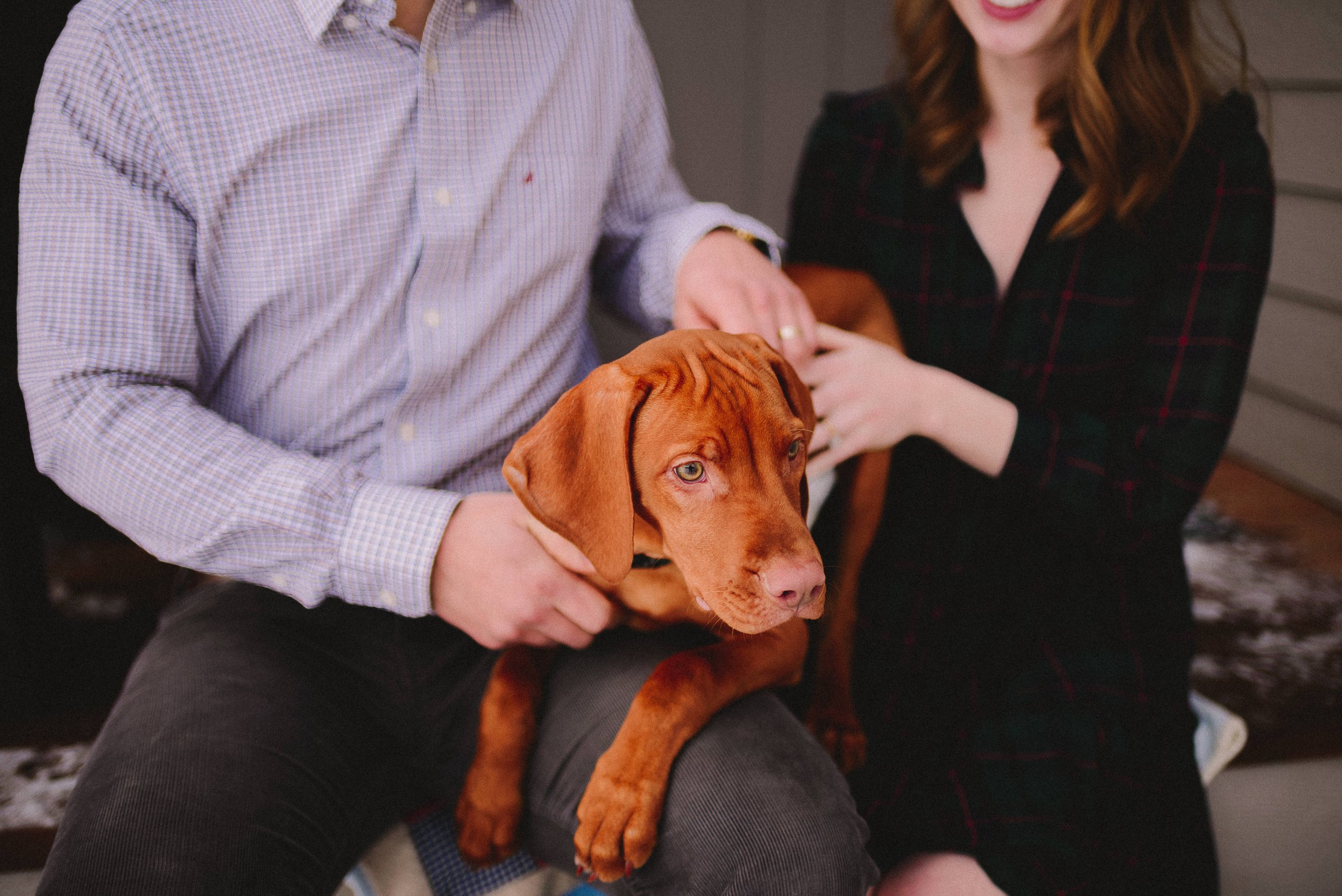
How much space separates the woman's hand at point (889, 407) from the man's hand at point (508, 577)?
0.37 m

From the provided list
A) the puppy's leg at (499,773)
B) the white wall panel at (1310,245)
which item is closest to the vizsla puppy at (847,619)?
the puppy's leg at (499,773)

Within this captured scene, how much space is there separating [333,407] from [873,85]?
6.75 feet

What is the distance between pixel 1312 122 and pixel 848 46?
149cm

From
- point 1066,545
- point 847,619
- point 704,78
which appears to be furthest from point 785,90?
point 847,619

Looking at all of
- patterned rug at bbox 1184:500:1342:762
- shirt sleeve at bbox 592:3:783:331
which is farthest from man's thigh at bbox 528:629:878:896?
patterned rug at bbox 1184:500:1342:762

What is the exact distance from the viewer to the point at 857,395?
127cm

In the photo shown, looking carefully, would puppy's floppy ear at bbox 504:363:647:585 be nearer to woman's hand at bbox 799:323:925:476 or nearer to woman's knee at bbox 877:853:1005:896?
woman's hand at bbox 799:323:925:476

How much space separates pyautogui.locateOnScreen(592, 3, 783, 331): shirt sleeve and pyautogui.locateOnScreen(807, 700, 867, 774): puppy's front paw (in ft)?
2.37

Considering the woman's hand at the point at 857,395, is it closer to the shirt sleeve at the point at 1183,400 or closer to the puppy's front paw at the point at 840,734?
the shirt sleeve at the point at 1183,400

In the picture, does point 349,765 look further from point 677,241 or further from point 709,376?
point 677,241

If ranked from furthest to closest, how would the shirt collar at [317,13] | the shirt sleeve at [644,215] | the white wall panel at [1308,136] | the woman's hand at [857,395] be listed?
the white wall panel at [1308,136] → the shirt sleeve at [644,215] → the woman's hand at [857,395] → the shirt collar at [317,13]

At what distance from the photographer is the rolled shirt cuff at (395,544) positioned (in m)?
1.03

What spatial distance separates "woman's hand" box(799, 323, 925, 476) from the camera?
4.10ft

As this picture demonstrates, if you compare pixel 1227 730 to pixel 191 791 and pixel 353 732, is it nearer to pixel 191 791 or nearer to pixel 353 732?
pixel 353 732
